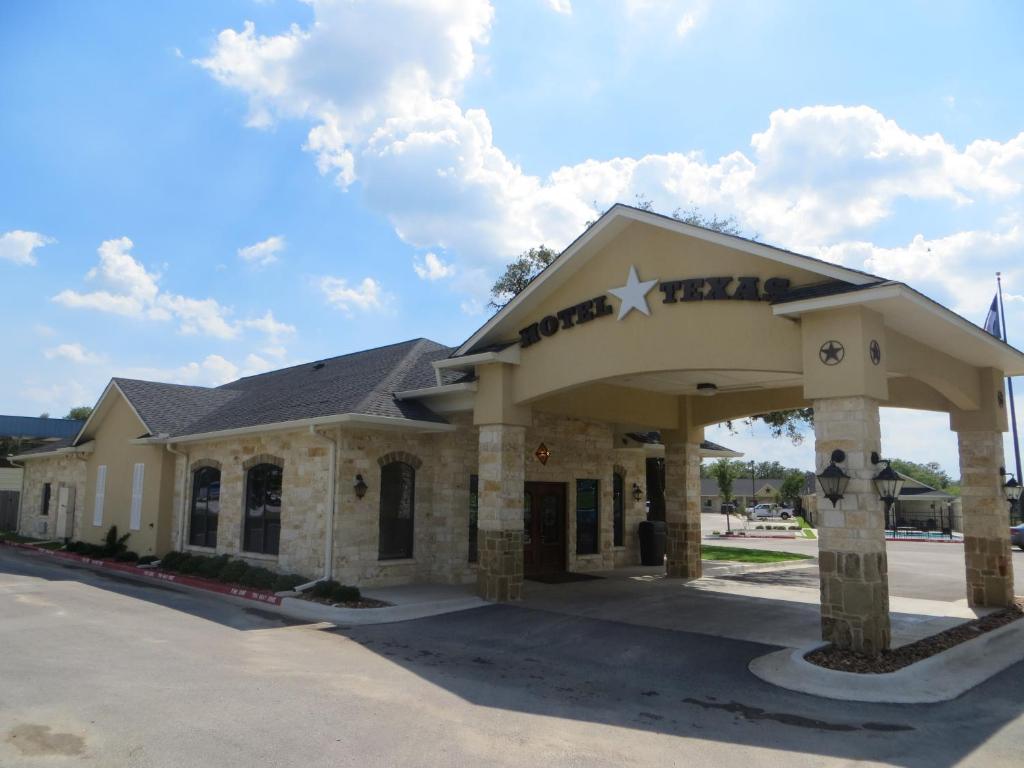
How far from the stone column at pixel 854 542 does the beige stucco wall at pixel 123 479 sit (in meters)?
16.2

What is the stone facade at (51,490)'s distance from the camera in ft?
77.2

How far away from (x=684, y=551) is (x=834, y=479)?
336 inches

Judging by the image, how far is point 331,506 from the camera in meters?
13.6

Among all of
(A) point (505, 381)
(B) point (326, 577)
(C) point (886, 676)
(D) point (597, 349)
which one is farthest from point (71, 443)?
(C) point (886, 676)

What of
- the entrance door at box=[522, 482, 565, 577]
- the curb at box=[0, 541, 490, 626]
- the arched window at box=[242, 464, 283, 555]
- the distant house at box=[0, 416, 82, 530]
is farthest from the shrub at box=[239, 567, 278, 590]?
the distant house at box=[0, 416, 82, 530]

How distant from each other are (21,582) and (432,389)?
9.67 m

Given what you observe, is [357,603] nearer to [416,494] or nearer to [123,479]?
[416,494]

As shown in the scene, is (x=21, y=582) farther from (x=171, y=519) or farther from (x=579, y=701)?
(x=579, y=701)

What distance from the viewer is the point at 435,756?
5.66 meters

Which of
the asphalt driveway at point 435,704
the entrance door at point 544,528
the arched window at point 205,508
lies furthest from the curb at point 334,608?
the entrance door at point 544,528

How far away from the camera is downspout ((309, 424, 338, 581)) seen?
1348cm

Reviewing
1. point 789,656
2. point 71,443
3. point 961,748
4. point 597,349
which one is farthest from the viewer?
point 71,443

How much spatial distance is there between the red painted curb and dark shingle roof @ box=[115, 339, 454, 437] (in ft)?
11.0

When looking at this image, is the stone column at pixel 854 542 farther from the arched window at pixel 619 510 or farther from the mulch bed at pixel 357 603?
the arched window at pixel 619 510
